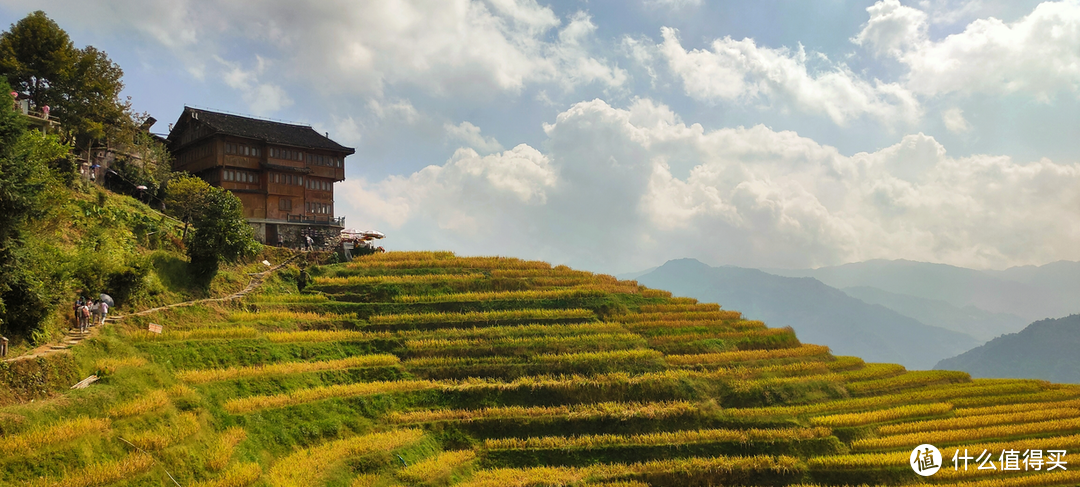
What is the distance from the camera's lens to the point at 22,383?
18641 mm

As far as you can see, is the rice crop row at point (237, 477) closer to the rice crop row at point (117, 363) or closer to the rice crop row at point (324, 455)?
the rice crop row at point (324, 455)

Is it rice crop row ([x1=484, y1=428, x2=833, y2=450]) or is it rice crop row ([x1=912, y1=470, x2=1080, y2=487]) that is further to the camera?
rice crop row ([x1=484, y1=428, x2=833, y2=450])

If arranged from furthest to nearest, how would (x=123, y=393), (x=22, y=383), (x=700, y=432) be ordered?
1. (x=700, y=432)
2. (x=123, y=393)
3. (x=22, y=383)

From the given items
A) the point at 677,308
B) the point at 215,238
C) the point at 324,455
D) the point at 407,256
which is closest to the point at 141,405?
the point at 324,455

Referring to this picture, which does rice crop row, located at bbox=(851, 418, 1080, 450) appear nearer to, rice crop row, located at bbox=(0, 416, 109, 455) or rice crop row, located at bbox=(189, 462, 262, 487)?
rice crop row, located at bbox=(189, 462, 262, 487)

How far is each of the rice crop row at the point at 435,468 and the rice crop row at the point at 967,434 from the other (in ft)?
63.4

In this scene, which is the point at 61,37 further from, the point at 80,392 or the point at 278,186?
the point at 80,392

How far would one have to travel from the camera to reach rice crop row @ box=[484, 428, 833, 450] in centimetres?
2583

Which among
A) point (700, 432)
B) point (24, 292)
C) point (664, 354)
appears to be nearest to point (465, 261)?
point (664, 354)

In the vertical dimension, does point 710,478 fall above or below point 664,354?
below

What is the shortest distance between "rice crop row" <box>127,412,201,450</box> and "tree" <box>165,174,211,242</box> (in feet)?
65.7

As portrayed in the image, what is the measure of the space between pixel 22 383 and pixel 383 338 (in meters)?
17.0

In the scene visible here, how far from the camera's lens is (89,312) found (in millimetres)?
24000

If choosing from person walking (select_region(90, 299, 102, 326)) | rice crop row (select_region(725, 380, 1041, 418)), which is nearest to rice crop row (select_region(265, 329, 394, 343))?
person walking (select_region(90, 299, 102, 326))
